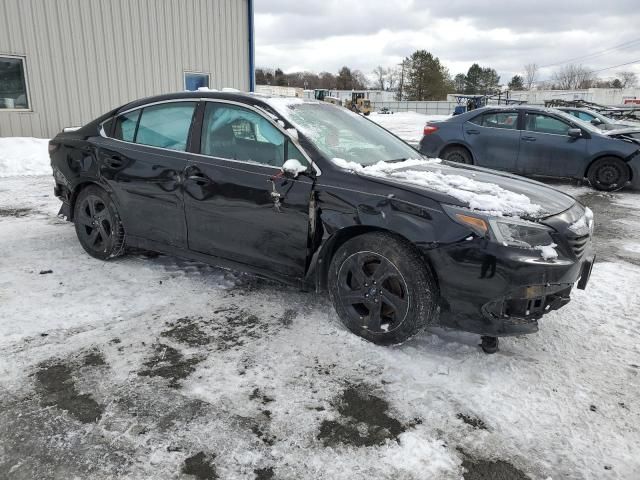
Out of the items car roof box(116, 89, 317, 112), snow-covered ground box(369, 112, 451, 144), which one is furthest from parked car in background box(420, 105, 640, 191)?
car roof box(116, 89, 317, 112)

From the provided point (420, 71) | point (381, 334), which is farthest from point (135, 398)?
point (420, 71)

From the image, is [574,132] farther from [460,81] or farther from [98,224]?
[460,81]

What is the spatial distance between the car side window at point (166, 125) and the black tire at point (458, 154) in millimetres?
6605

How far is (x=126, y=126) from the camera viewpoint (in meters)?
4.38

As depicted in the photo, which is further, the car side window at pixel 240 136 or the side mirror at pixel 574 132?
the side mirror at pixel 574 132

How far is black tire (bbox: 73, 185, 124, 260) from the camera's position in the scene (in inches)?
173

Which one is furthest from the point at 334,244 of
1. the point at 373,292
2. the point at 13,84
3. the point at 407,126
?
the point at 407,126

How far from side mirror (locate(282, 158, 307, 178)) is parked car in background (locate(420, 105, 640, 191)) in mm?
6812

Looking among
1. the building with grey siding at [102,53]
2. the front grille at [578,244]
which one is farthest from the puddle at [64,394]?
the building with grey siding at [102,53]

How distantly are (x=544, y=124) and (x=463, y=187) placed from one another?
681 centimetres

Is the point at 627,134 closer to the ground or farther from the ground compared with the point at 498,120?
closer to the ground

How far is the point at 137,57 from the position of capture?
12828mm

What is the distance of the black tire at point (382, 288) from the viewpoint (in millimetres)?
2922

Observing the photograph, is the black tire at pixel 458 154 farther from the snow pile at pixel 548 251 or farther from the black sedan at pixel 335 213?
the snow pile at pixel 548 251
